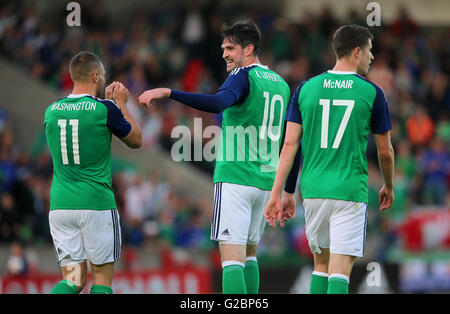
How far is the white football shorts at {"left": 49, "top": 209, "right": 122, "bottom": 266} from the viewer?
668 centimetres

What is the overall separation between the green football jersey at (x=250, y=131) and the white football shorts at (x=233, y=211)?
6 cm

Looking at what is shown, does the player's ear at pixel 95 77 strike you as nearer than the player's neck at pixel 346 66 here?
No

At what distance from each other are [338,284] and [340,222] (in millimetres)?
462

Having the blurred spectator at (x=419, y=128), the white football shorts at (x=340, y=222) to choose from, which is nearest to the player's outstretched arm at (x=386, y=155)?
the white football shorts at (x=340, y=222)

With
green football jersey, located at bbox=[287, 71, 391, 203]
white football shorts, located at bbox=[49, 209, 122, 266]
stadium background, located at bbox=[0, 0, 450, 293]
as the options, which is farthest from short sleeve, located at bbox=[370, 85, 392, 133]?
stadium background, located at bbox=[0, 0, 450, 293]

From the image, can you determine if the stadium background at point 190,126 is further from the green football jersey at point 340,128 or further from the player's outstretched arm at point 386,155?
the green football jersey at point 340,128

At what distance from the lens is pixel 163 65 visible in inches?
728

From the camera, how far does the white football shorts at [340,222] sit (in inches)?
246

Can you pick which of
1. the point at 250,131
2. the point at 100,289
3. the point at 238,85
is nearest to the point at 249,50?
the point at 238,85

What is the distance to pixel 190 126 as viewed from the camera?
16766 millimetres

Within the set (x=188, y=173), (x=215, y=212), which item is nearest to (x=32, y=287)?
(x=188, y=173)

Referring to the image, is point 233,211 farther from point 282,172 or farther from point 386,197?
point 386,197

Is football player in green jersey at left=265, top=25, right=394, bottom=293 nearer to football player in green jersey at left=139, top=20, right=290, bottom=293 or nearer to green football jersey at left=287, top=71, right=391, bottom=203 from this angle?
green football jersey at left=287, top=71, right=391, bottom=203

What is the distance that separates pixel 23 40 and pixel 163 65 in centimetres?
308
